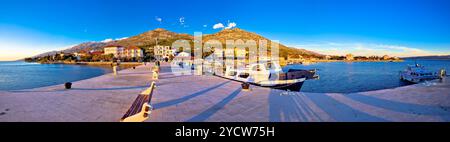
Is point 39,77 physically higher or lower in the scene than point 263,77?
lower

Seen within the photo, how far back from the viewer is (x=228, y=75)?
17.2 m

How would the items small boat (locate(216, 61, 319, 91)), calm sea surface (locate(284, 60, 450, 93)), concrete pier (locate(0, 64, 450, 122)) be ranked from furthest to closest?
calm sea surface (locate(284, 60, 450, 93)) < small boat (locate(216, 61, 319, 91)) < concrete pier (locate(0, 64, 450, 122))

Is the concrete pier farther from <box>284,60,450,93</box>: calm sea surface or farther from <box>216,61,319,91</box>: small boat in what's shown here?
<box>284,60,450,93</box>: calm sea surface

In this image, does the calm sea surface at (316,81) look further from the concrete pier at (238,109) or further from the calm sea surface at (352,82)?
the concrete pier at (238,109)

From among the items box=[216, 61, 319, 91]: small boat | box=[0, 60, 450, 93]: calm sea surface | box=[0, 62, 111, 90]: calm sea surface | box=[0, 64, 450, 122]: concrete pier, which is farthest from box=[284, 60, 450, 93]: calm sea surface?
box=[0, 62, 111, 90]: calm sea surface

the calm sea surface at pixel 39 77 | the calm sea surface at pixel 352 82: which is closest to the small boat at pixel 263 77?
the calm sea surface at pixel 352 82

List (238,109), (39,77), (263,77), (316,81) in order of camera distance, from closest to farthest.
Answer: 1. (238,109)
2. (263,77)
3. (316,81)
4. (39,77)

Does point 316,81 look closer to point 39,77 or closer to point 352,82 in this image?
point 352,82

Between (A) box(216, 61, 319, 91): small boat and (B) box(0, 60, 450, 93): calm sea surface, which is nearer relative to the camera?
(A) box(216, 61, 319, 91): small boat

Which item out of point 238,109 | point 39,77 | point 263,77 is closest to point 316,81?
point 263,77

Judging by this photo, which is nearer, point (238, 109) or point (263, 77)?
point (238, 109)
